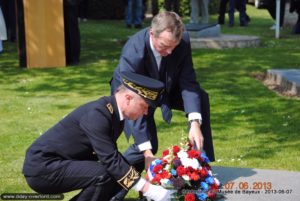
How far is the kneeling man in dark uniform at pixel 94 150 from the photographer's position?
4.17 m

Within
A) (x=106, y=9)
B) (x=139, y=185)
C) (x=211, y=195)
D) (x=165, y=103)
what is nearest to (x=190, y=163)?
(x=211, y=195)

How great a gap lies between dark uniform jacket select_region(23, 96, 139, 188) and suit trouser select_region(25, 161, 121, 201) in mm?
41

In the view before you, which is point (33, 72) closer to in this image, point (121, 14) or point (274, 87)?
point (274, 87)

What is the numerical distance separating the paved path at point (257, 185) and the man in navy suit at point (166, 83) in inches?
10.0

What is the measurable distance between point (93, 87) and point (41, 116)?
5.75 ft

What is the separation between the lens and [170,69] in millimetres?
5277

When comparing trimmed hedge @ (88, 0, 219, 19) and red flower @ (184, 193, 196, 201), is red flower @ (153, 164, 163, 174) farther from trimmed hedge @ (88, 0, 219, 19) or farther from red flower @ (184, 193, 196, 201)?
trimmed hedge @ (88, 0, 219, 19)

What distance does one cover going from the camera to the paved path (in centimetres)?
488

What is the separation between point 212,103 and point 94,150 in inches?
190

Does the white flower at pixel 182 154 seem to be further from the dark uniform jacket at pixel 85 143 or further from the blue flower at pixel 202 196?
the dark uniform jacket at pixel 85 143

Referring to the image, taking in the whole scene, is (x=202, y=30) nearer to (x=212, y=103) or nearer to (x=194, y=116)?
(x=212, y=103)

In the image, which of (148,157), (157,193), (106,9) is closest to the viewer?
(157,193)

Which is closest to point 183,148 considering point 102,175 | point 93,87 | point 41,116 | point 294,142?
point 102,175

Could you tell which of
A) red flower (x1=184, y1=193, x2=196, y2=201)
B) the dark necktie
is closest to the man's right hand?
red flower (x1=184, y1=193, x2=196, y2=201)
